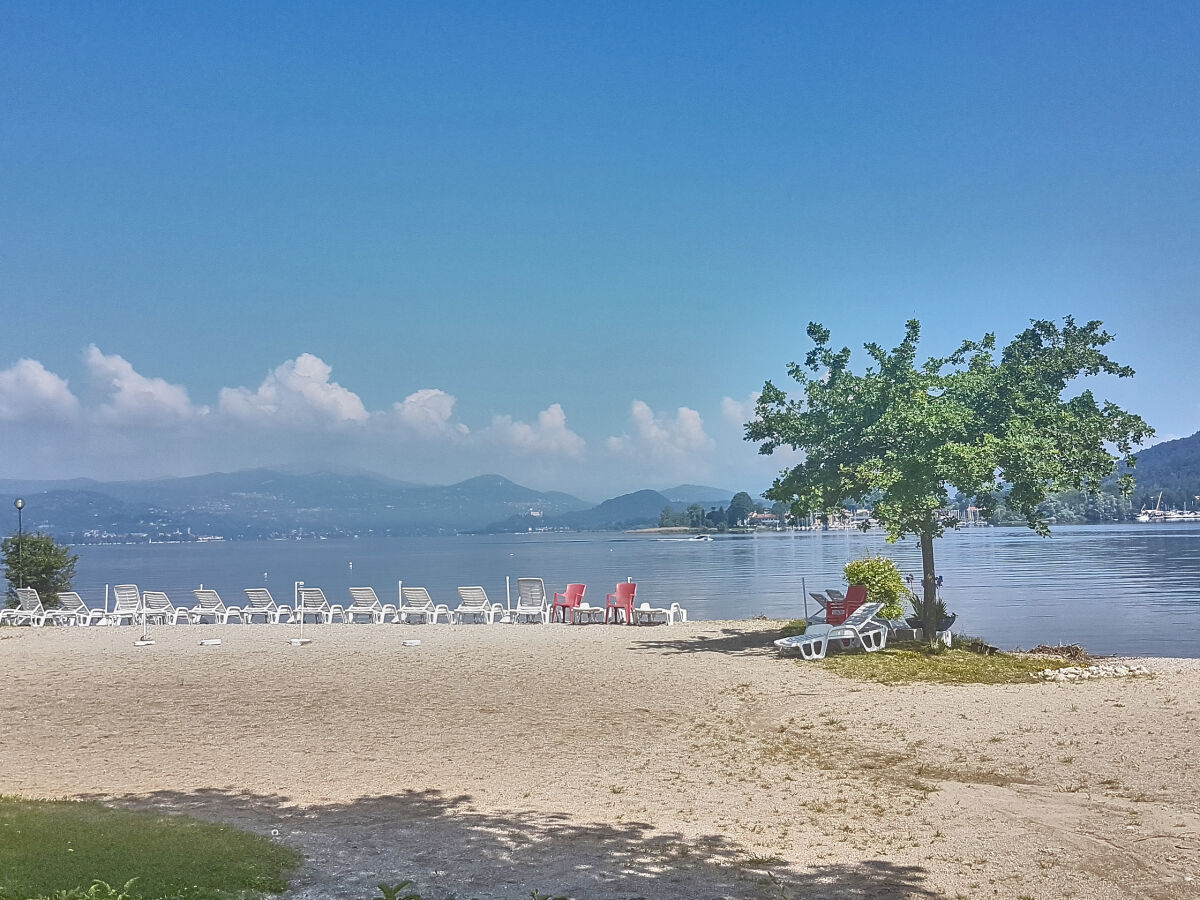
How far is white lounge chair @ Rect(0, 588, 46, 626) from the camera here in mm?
23125

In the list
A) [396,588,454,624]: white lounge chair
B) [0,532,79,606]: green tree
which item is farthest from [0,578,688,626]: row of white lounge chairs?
[0,532,79,606]: green tree

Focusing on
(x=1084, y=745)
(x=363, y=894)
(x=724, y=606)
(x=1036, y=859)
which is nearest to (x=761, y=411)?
(x=1084, y=745)

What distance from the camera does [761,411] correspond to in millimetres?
17406

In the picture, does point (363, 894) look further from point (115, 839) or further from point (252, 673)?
point (252, 673)

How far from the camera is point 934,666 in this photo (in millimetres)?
14008

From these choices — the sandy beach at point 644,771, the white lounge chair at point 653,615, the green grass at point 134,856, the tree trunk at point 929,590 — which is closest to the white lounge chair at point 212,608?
the sandy beach at point 644,771

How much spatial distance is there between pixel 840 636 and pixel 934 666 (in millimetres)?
1711

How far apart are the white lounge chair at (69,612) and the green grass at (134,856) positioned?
18721mm

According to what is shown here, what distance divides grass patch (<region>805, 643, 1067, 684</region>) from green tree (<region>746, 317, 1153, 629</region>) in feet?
3.70

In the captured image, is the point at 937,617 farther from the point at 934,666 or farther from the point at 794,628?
the point at 794,628

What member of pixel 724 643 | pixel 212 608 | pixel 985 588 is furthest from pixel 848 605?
pixel 985 588

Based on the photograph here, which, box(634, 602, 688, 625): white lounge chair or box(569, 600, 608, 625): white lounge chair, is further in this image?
box(569, 600, 608, 625): white lounge chair

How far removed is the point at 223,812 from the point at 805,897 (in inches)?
173

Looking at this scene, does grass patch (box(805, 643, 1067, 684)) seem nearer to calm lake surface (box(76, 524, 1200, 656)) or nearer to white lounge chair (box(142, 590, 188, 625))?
calm lake surface (box(76, 524, 1200, 656))
